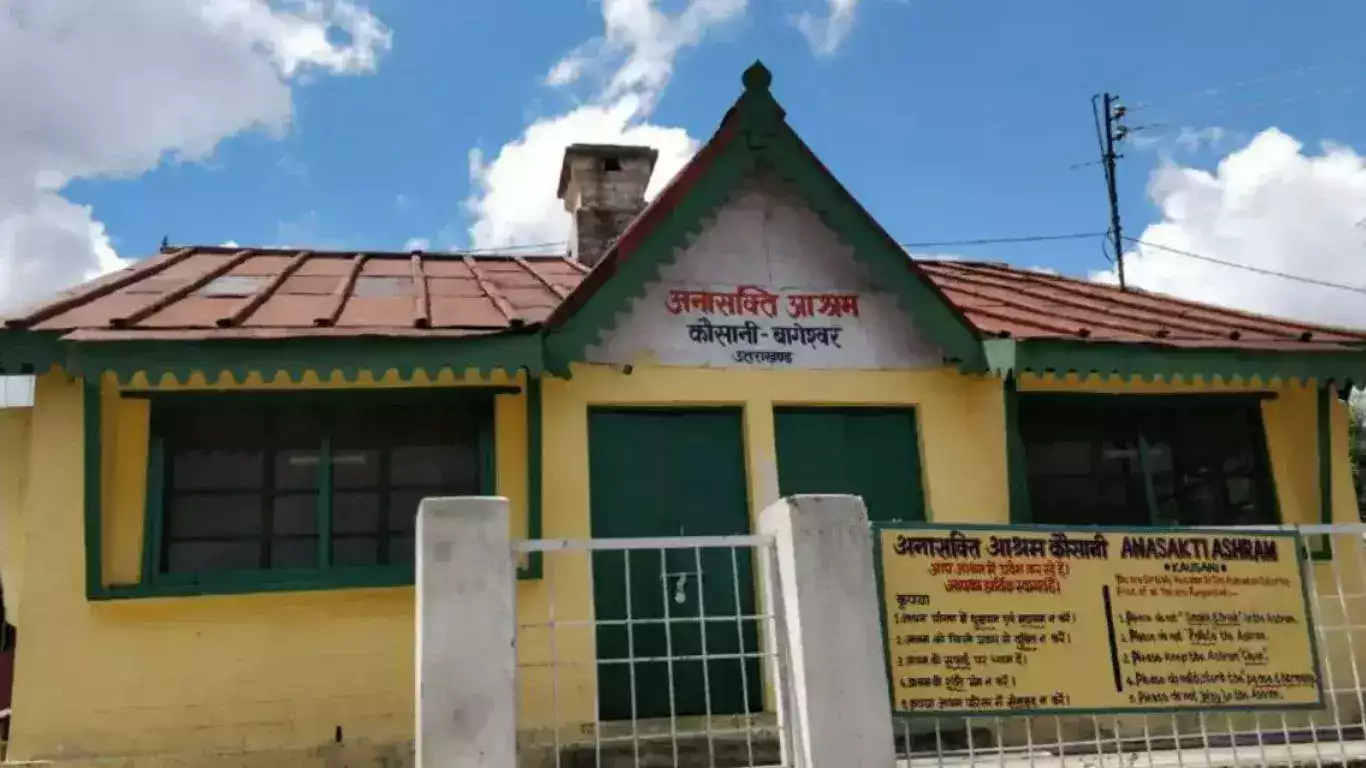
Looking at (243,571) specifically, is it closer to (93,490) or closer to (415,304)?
(93,490)

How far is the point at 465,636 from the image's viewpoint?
396cm

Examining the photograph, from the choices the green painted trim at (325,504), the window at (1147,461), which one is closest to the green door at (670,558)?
the green painted trim at (325,504)

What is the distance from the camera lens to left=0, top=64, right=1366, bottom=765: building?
625cm

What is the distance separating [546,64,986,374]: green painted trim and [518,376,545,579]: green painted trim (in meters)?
0.55

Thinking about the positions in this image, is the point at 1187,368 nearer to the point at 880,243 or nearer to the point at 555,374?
the point at 880,243

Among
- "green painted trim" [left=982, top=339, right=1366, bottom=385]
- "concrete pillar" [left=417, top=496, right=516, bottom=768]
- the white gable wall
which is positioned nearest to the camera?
"concrete pillar" [left=417, top=496, right=516, bottom=768]

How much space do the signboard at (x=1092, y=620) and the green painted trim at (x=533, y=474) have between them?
2788 mm

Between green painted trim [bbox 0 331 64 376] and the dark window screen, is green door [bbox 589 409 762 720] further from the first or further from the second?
green painted trim [bbox 0 331 64 376]

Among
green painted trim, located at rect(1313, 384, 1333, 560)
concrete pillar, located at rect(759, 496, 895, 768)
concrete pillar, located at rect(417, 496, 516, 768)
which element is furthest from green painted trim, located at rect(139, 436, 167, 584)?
green painted trim, located at rect(1313, 384, 1333, 560)

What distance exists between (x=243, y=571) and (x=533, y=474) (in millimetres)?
1919

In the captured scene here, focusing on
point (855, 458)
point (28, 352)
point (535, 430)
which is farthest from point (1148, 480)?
point (28, 352)

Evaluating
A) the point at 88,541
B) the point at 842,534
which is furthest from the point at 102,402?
the point at 842,534

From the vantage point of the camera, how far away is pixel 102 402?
6.48 m

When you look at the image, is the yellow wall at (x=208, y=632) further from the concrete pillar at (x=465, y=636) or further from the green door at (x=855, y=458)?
the concrete pillar at (x=465, y=636)
